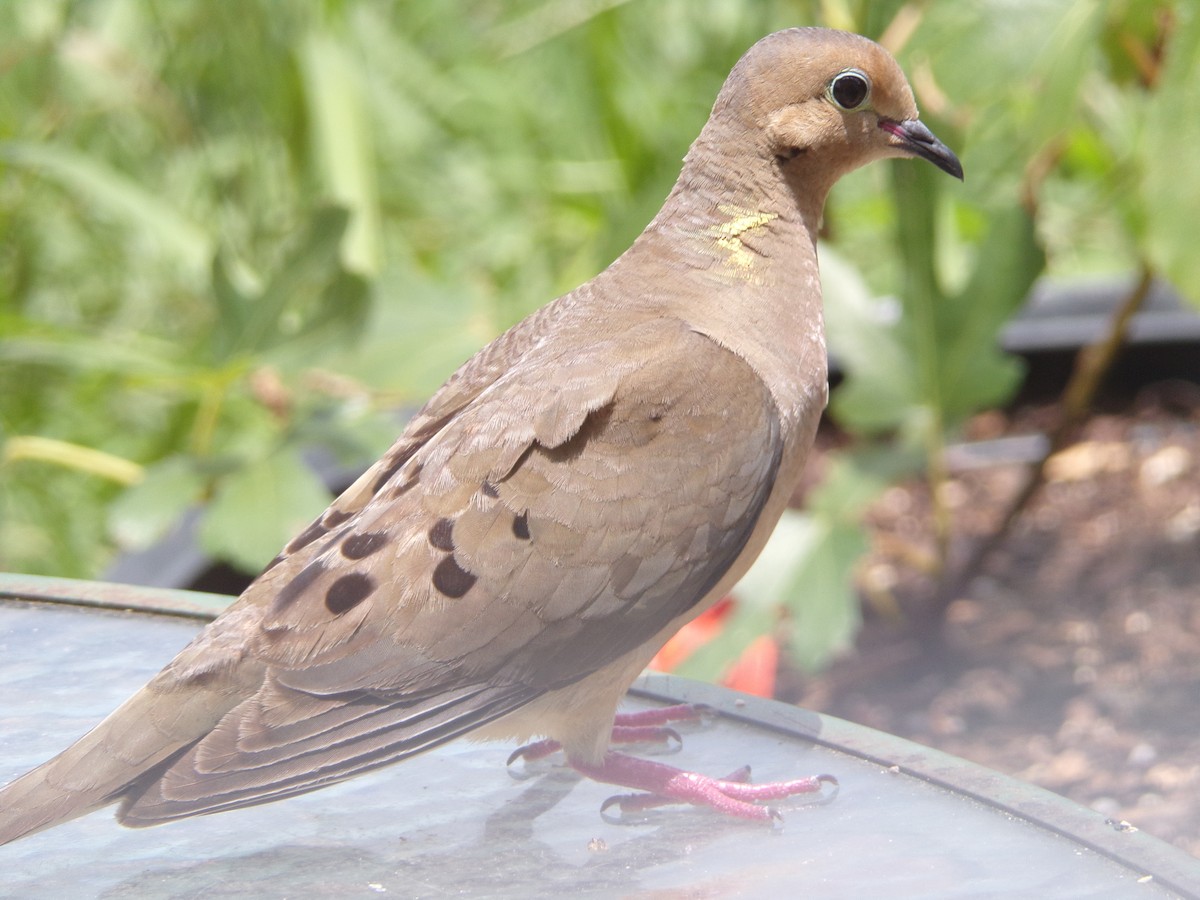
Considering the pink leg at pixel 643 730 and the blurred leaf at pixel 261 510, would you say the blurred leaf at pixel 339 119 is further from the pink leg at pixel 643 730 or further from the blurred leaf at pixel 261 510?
the pink leg at pixel 643 730

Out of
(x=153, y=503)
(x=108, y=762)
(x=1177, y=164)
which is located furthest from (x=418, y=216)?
(x=108, y=762)

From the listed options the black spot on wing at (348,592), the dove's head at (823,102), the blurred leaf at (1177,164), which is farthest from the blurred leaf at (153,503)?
the blurred leaf at (1177,164)

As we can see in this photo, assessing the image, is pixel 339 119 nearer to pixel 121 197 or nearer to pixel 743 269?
pixel 121 197

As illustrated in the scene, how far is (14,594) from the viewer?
1.92 metres

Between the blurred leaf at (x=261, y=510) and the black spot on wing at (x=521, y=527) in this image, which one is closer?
the black spot on wing at (x=521, y=527)

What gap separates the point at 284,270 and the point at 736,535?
4.21 feet

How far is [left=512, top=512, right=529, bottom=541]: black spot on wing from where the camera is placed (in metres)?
1.63

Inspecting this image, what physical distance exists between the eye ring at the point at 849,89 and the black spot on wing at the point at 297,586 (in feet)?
2.64

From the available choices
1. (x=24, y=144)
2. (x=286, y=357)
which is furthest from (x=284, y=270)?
(x=24, y=144)

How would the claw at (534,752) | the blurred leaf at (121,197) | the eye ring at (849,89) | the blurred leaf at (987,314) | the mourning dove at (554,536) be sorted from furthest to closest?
the blurred leaf at (121,197) < the blurred leaf at (987,314) < the eye ring at (849,89) < the claw at (534,752) < the mourning dove at (554,536)

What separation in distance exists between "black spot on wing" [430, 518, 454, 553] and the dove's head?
619 mm

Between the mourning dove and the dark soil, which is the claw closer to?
the mourning dove

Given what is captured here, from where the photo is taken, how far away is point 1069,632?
3.17m

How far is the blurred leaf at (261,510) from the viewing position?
2.51m
